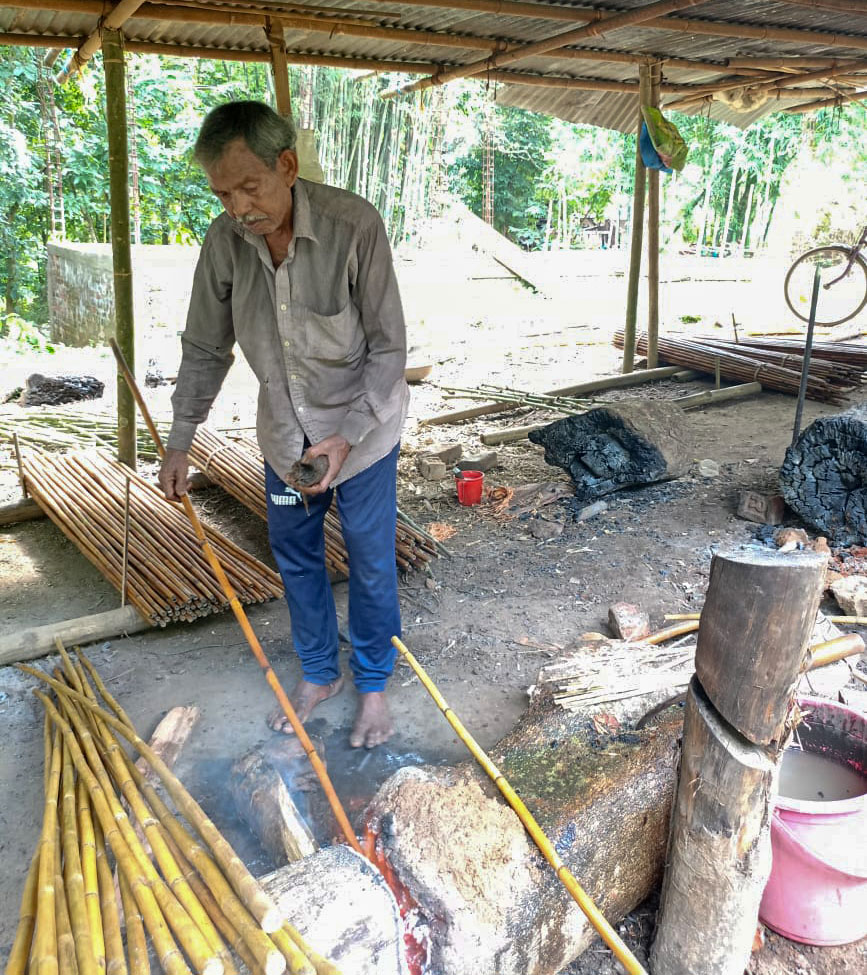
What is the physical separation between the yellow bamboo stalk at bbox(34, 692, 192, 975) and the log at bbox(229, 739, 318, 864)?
442 millimetres

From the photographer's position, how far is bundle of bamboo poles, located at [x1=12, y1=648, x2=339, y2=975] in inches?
56.9

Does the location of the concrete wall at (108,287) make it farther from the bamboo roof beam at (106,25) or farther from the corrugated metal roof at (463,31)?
the corrugated metal roof at (463,31)

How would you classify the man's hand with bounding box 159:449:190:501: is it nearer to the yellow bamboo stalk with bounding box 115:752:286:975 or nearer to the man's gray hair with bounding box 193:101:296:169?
the man's gray hair with bounding box 193:101:296:169

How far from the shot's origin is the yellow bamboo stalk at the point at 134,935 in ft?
4.75

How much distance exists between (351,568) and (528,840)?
116 cm

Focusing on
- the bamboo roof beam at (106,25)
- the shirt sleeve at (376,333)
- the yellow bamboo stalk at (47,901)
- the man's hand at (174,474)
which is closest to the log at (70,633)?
the man's hand at (174,474)

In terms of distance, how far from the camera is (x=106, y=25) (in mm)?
4543

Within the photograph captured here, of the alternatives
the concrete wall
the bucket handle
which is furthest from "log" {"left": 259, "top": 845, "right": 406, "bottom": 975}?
the concrete wall

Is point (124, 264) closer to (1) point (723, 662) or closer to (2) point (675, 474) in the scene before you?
(2) point (675, 474)

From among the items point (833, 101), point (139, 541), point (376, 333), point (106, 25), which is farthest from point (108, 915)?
point (833, 101)

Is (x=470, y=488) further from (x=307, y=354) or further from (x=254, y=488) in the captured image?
(x=307, y=354)

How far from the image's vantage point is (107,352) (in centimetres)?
987

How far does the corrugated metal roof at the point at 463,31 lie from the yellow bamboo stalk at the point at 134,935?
4463 mm

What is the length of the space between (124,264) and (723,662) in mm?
4454
